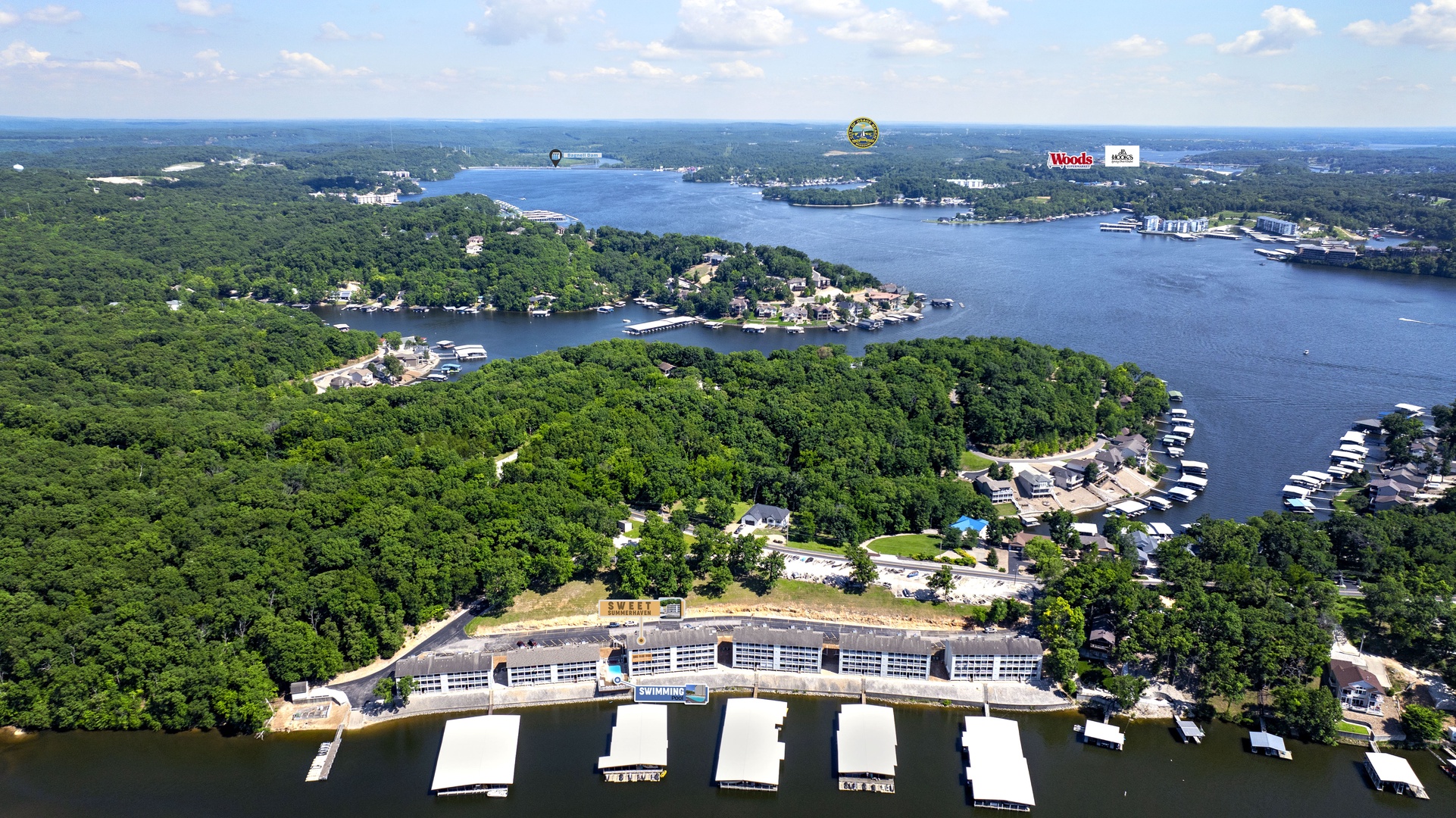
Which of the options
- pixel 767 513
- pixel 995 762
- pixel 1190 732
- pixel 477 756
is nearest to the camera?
pixel 995 762

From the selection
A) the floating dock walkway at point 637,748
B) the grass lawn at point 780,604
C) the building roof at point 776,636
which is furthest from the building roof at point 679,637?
the grass lawn at point 780,604

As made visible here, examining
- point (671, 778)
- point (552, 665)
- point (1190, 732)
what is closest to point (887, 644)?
point (671, 778)

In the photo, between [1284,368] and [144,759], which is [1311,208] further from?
[144,759]

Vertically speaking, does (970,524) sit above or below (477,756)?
above

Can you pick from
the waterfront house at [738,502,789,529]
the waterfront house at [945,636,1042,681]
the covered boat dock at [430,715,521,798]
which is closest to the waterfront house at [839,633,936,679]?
the waterfront house at [945,636,1042,681]

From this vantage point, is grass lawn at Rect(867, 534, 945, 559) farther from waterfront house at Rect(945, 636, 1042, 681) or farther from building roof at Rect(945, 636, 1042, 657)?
waterfront house at Rect(945, 636, 1042, 681)

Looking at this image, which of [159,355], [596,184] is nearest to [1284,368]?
[159,355]

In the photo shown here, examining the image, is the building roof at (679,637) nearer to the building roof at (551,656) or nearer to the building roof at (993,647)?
the building roof at (551,656)

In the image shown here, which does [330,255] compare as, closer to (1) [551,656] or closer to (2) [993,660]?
(1) [551,656]
